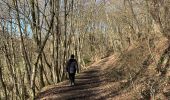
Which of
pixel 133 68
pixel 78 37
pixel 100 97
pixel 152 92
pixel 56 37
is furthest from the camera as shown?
pixel 78 37

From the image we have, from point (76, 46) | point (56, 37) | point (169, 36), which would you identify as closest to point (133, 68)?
point (169, 36)

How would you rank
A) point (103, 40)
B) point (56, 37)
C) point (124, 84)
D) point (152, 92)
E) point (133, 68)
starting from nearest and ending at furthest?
point (152, 92) < point (124, 84) < point (133, 68) < point (56, 37) < point (103, 40)

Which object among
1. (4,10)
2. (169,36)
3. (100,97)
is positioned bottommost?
(100,97)

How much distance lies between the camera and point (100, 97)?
17.4m

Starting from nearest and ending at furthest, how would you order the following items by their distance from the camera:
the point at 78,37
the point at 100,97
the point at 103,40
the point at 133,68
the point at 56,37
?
1. the point at 100,97
2. the point at 133,68
3. the point at 56,37
4. the point at 78,37
5. the point at 103,40

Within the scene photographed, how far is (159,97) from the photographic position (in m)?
13.2

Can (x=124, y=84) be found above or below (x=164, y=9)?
below

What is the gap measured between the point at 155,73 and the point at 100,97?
3192 mm

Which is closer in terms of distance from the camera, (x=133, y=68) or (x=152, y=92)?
(x=152, y=92)

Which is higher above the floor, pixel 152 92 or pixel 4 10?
pixel 4 10

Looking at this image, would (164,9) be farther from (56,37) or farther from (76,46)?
(76,46)

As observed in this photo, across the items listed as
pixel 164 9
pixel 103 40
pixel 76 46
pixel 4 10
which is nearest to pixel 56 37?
pixel 4 10

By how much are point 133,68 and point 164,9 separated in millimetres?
6284

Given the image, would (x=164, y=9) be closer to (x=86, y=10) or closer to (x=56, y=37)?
(x=56, y=37)
